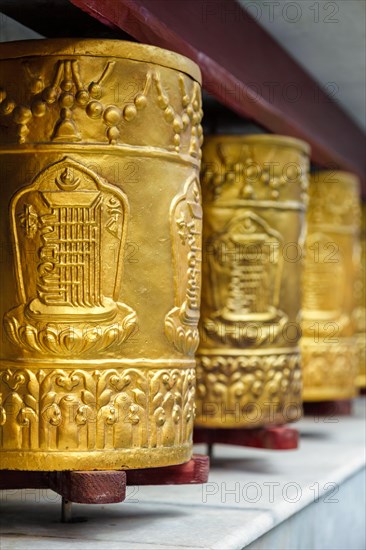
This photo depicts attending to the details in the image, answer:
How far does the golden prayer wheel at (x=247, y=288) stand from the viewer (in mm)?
3951

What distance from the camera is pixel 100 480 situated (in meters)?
2.75

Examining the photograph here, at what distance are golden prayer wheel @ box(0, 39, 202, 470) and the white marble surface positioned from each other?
218 millimetres

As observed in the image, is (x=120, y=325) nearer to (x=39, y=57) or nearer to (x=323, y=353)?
(x=39, y=57)

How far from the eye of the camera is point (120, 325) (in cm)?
278

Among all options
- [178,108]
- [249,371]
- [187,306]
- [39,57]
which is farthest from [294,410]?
[39,57]

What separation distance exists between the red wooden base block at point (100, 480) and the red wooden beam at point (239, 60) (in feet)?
3.46

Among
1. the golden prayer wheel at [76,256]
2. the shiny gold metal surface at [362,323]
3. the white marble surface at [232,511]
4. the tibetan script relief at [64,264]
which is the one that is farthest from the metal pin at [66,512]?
the shiny gold metal surface at [362,323]

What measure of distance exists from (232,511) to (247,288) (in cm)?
100

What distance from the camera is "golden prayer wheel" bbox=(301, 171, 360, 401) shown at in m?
5.32

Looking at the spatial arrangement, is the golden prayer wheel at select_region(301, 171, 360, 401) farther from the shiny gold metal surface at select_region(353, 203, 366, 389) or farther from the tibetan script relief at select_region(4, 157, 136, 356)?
the tibetan script relief at select_region(4, 157, 136, 356)

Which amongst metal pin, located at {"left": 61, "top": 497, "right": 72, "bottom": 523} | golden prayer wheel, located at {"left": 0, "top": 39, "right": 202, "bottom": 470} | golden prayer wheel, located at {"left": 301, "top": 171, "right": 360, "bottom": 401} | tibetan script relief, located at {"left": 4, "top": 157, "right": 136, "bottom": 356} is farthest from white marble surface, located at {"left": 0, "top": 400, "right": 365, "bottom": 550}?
golden prayer wheel, located at {"left": 301, "top": 171, "right": 360, "bottom": 401}

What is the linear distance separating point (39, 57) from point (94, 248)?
46cm

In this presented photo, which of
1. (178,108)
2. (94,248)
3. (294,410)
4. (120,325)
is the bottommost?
(294,410)

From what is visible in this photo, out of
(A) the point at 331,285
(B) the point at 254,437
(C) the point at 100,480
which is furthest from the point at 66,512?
(A) the point at 331,285
